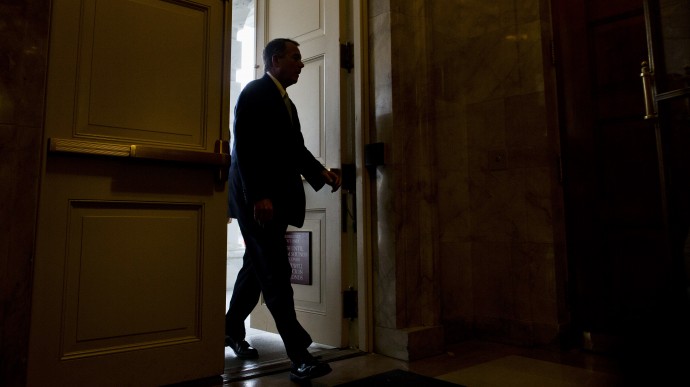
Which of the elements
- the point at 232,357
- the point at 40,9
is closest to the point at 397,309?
the point at 232,357

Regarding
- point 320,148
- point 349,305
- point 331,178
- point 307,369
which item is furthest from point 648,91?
point 307,369

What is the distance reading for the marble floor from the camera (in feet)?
6.35

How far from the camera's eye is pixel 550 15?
2607 mm

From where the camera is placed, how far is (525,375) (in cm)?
201

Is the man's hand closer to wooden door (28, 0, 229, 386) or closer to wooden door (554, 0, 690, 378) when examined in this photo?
wooden door (28, 0, 229, 386)

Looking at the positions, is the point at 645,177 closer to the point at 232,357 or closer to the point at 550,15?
the point at 550,15

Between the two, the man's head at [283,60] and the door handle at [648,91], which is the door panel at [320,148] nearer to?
the man's head at [283,60]

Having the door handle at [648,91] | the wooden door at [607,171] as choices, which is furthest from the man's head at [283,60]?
the door handle at [648,91]

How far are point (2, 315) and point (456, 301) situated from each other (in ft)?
6.87

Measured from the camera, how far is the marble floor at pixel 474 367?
1.94 metres

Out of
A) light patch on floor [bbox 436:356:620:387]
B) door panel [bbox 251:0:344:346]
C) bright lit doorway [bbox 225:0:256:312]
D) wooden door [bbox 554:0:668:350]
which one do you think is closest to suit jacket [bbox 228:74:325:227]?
door panel [bbox 251:0:344:346]

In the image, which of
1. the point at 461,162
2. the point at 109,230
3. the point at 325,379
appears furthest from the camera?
the point at 461,162

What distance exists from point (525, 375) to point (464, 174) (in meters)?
1.18

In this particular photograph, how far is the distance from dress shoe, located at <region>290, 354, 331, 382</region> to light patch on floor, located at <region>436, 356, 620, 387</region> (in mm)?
499
